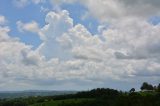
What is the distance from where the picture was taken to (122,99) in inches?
5778

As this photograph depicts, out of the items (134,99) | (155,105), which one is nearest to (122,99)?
(134,99)

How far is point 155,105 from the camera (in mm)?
152625

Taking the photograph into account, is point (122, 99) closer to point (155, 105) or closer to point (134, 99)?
point (134, 99)

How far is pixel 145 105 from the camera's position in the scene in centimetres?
14238

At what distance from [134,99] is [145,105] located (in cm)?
555

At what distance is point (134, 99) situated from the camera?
14612 centimetres

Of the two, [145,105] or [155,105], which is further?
[155,105]

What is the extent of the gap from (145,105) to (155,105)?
11.9m

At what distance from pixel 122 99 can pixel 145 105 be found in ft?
31.3

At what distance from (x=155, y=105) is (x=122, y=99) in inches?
Answer: 619

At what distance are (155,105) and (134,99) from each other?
474 inches
